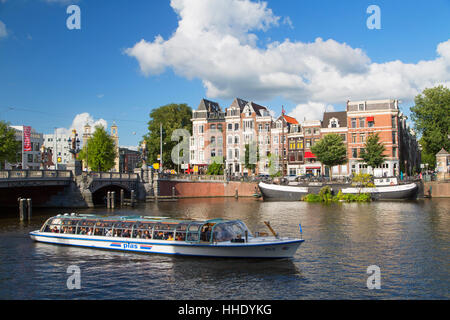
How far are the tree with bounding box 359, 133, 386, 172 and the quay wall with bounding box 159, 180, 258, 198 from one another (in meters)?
21.6

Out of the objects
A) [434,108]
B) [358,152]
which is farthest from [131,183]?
[434,108]

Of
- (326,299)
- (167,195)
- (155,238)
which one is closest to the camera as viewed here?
(326,299)

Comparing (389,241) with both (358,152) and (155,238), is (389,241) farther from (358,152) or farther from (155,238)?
(358,152)

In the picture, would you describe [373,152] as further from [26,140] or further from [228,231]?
[26,140]

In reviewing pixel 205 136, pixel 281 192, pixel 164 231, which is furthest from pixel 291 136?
pixel 164 231

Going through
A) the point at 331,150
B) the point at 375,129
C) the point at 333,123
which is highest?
the point at 333,123

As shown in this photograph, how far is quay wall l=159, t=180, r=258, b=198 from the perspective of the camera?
264 feet

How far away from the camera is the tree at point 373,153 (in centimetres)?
7631

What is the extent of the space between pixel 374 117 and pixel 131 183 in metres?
50.0

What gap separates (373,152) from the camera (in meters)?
76.4

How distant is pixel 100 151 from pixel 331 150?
5564cm

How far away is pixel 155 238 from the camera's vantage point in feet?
89.5

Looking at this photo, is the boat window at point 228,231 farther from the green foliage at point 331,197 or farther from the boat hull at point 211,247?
the green foliage at point 331,197

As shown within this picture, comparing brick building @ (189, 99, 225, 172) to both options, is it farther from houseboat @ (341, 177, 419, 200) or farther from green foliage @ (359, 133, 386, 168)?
houseboat @ (341, 177, 419, 200)
